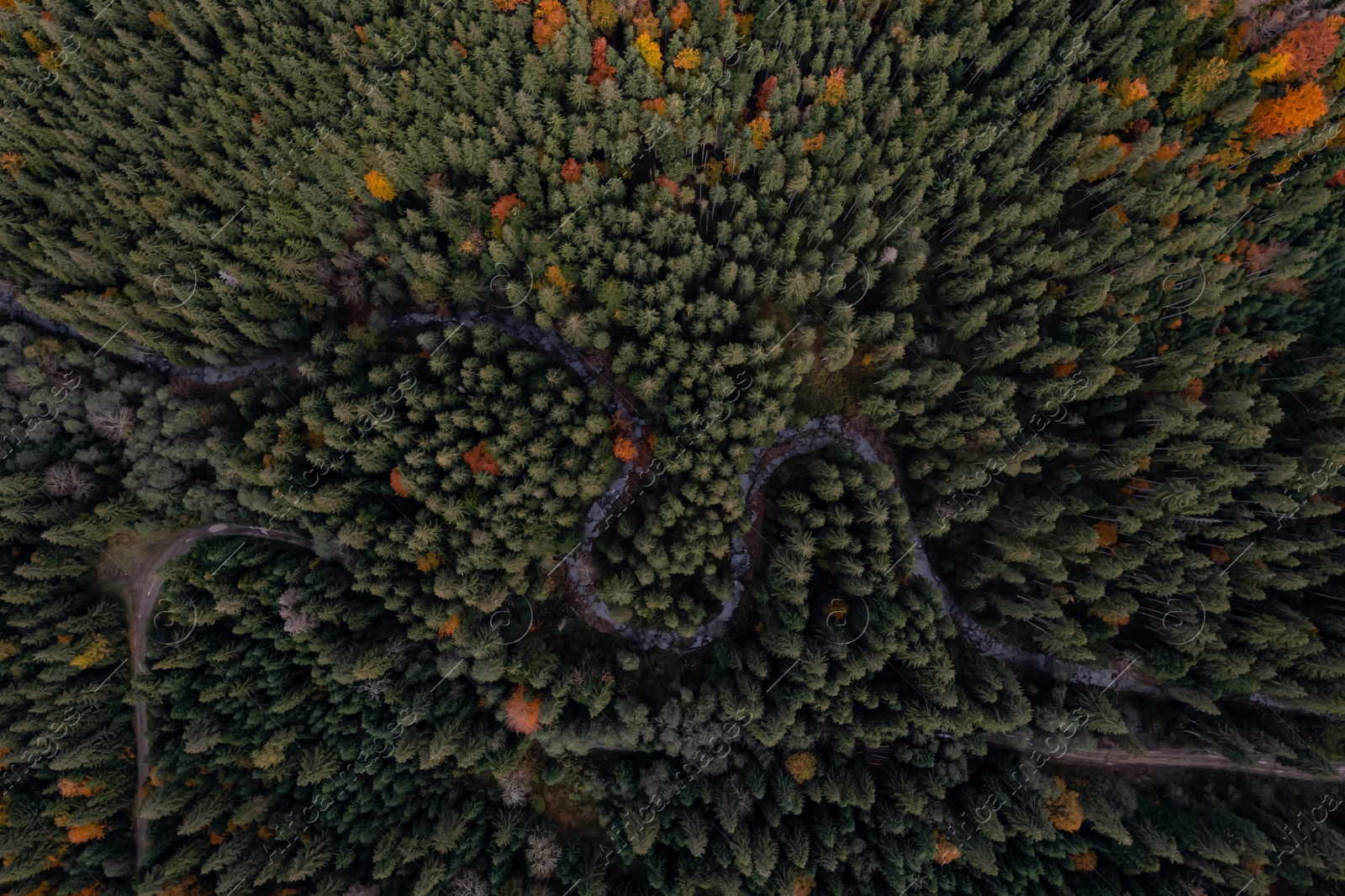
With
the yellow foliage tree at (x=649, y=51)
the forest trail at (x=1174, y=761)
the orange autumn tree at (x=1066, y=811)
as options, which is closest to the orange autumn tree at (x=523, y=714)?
the forest trail at (x=1174, y=761)

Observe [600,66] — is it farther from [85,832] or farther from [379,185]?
[85,832]

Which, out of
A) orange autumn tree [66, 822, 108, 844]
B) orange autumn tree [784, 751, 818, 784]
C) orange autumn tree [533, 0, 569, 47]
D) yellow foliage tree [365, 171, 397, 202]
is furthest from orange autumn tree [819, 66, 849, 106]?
orange autumn tree [66, 822, 108, 844]

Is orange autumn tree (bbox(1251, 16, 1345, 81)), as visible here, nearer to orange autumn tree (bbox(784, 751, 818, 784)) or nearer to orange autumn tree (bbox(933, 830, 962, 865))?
A: orange autumn tree (bbox(784, 751, 818, 784))

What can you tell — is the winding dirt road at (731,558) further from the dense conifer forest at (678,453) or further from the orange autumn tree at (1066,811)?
the orange autumn tree at (1066,811)

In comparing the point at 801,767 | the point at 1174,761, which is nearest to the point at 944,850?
the point at 801,767

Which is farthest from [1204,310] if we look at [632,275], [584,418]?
[584,418]

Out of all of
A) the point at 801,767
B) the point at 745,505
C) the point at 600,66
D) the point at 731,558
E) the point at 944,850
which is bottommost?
the point at 944,850
